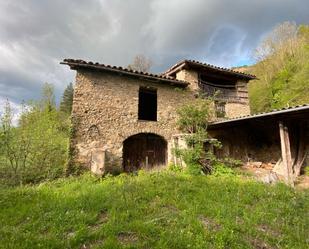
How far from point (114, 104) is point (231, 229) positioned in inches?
269

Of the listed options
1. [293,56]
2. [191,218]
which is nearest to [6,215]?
[191,218]

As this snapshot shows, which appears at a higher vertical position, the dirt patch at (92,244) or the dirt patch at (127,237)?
the dirt patch at (127,237)

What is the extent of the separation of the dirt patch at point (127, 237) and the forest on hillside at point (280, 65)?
17.6m

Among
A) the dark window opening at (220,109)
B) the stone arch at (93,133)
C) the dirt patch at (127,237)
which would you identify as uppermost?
the dark window opening at (220,109)

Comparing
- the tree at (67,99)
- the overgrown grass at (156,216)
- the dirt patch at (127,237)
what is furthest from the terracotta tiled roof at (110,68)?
the tree at (67,99)

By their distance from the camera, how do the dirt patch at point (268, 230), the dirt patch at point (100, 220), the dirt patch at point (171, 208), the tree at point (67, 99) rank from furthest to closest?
the tree at point (67, 99) < the dirt patch at point (171, 208) < the dirt patch at point (100, 220) < the dirt patch at point (268, 230)

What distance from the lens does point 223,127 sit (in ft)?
35.7

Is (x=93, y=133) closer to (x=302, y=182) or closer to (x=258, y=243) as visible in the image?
(x=258, y=243)

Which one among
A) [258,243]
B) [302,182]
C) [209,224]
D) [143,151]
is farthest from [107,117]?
[302,182]

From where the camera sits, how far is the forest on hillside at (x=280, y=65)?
692 inches

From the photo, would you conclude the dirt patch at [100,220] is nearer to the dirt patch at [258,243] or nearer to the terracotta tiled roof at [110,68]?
the dirt patch at [258,243]

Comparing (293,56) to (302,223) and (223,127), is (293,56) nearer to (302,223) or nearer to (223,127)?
(223,127)

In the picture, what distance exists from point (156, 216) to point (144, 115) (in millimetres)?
8863

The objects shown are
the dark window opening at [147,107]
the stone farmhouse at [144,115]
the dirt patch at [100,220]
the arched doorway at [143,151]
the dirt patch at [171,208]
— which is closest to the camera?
the dirt patch at [100,220]
